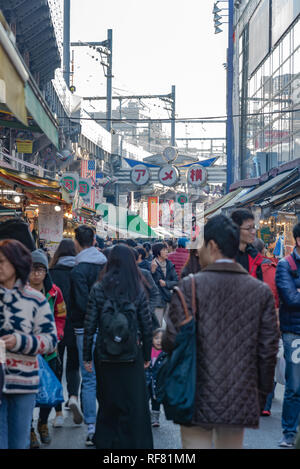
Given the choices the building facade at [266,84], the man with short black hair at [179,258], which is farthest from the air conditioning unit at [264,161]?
the man with short black hair at [179,258]

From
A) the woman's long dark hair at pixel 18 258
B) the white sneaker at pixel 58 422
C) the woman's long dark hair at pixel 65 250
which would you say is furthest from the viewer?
the woman's long dark hair at pixel 65 250

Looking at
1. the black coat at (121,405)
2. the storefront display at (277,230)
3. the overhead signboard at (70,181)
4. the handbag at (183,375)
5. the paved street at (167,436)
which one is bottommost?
the paved street at (167,436)

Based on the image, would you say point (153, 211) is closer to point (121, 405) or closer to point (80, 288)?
point (80, 288)

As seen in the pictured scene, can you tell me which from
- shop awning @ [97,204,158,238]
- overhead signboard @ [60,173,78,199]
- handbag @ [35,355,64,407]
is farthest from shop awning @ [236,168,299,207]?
shop awning @ [97,204,158,238]

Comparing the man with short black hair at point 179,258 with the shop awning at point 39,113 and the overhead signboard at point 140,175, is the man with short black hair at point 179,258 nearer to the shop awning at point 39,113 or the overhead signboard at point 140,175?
the shop awning at point 39,113

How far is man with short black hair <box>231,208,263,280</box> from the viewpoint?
264 inches

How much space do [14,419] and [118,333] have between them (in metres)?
1.14

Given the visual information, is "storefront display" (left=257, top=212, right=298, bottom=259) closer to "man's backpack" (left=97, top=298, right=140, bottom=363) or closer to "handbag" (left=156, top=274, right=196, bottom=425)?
"man's backpack" (left=97, top=298, right=140, bottom=363)

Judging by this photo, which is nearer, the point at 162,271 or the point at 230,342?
the point at 230,342

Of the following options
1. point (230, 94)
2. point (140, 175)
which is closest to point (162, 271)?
point (230, 94)

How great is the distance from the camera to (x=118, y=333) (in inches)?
213

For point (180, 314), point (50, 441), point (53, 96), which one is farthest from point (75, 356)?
point (53, 96)

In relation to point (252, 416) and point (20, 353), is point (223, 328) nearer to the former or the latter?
point (252, 416)

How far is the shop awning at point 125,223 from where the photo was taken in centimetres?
3378
